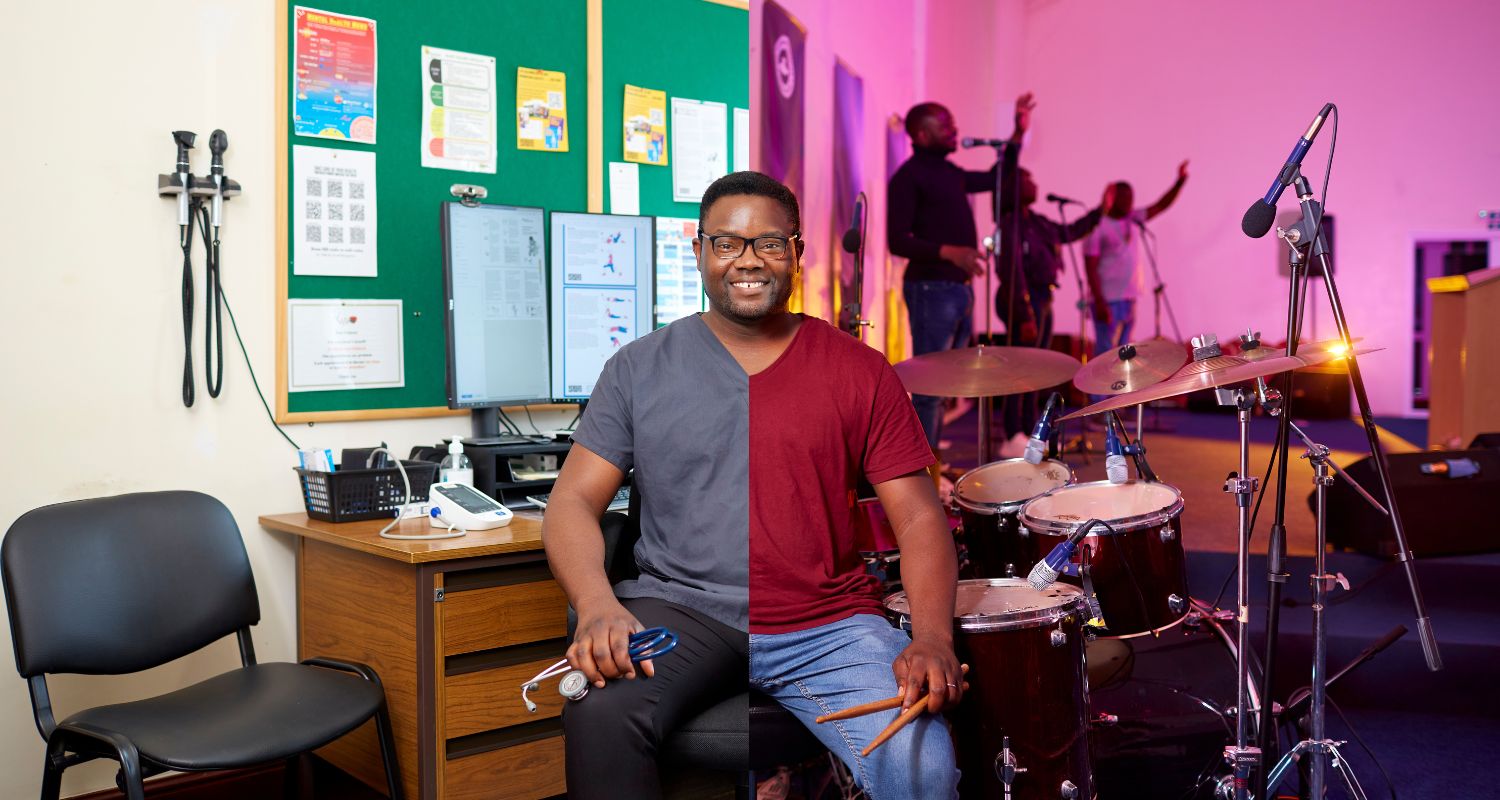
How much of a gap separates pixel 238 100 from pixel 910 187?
4.76 feet

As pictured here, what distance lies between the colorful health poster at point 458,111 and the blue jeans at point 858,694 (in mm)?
1624

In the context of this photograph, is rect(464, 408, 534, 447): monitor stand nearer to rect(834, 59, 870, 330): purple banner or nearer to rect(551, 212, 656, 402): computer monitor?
rect(551, 212, 656, 402): computer monitor

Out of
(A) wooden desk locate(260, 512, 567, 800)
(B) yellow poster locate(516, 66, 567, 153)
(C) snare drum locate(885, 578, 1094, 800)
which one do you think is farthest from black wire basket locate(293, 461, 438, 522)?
(C) snare drum locate(885, 578, 1094, 800)

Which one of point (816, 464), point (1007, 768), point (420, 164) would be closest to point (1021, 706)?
point (1007, 768)

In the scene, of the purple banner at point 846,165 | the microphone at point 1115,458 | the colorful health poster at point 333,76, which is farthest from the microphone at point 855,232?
the colorful health poster at point 333,76

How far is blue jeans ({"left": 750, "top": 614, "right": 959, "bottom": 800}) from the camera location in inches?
52.2

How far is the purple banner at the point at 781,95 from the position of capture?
1.36 metres

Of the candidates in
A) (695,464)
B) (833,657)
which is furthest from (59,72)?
(833,657)

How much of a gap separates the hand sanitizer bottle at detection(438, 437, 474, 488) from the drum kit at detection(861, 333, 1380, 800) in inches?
37.6

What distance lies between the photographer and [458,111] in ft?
8.71

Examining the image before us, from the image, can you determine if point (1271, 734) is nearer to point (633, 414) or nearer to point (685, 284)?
point (633, 414)

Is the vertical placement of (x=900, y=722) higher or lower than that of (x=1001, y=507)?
lower

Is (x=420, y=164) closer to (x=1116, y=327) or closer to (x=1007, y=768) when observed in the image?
(x=1116, y=327)

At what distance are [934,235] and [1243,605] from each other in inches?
38.8
